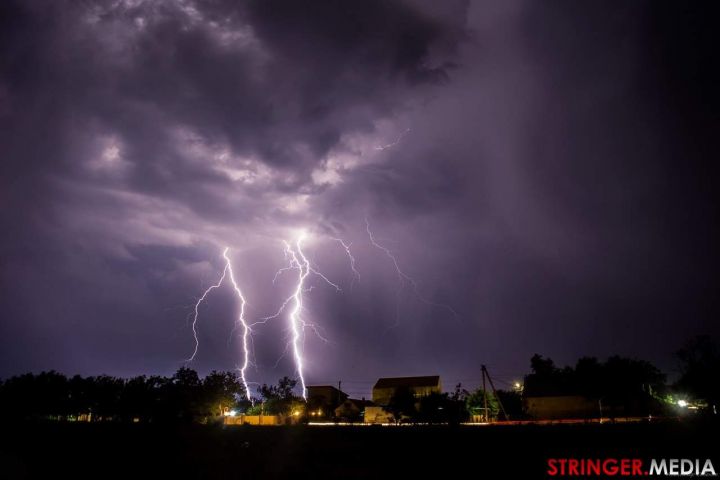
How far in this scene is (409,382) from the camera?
2773 inches

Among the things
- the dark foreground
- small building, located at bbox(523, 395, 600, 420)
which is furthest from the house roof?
the dark foreground

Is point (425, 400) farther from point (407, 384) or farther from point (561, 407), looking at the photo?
point (407, 384)

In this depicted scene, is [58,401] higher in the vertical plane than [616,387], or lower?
lower

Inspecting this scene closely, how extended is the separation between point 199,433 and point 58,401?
4397 cm

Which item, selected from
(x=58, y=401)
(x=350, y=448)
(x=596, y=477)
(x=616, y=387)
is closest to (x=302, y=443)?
(x=350, y=448)

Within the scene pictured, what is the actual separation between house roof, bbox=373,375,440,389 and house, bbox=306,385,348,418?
24.3 feet

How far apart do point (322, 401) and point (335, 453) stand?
52846 millimetres

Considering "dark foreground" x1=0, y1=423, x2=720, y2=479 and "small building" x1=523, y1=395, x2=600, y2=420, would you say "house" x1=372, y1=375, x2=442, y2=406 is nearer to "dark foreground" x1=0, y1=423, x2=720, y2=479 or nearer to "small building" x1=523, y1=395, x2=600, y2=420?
"small building" x1=523, y1=395, x2=600, y2=420

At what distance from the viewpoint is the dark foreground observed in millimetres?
10586

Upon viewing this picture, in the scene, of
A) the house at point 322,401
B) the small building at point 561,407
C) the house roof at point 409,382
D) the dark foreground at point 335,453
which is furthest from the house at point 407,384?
the dark foreground at point 335,453

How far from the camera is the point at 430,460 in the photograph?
1164 cm

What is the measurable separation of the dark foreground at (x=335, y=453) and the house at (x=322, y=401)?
1770 inches

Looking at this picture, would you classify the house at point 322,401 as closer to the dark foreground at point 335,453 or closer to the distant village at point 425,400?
the distant village at point 425,400

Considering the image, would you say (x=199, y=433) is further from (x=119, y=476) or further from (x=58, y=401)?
(x=58, y=401)
